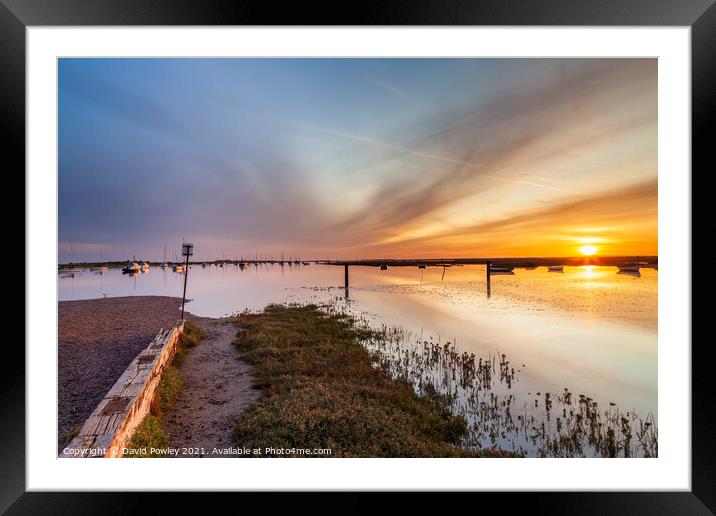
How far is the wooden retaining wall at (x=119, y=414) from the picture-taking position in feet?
7.48

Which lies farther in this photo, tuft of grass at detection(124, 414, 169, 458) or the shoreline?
the shoreline

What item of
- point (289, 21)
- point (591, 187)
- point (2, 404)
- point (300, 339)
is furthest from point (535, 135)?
point (2, 404)

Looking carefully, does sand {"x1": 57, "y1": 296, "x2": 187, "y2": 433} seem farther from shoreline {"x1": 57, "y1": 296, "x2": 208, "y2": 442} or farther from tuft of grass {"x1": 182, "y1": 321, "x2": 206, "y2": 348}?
tuft of grass {"x1": 182, "y1": 321, "x2": 206, "y2": 348}

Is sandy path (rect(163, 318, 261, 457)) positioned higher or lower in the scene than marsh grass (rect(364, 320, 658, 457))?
higher

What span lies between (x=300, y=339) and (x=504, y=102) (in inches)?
267

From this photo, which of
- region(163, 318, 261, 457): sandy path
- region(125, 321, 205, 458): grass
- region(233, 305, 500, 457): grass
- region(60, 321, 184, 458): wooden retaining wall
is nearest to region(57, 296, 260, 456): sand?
region(163, 318, 261, 457): sandy path

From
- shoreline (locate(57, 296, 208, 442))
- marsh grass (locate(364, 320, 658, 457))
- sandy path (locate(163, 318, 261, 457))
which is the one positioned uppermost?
shoreline (locate(57, 296, 208, 442))

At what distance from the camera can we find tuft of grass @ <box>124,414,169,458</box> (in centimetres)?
272

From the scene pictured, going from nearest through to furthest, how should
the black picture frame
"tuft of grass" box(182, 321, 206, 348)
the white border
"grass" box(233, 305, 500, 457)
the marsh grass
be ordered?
the black picture frame, the white border, "grass" box(233, 305, 500, 457), the marsh grass, "tuft of grass" box(182, 321, 206, 348)

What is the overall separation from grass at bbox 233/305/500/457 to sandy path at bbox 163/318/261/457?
7.4 inches

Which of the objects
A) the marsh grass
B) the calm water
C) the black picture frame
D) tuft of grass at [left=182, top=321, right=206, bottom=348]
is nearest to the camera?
the black picture frame

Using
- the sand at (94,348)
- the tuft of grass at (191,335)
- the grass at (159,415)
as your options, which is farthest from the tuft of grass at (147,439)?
the tuft of grass at (191,335)

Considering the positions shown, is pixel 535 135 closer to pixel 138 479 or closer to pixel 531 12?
pixel 531 12

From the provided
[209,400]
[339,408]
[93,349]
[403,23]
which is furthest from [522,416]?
[93,349]
